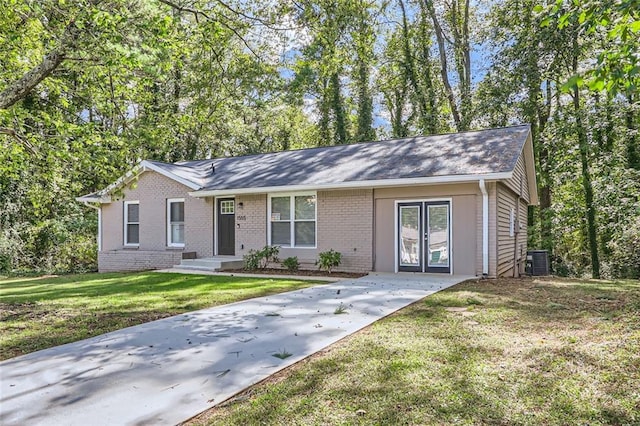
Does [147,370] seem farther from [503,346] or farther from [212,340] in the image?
[503,346]

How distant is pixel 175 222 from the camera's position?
15.8 m

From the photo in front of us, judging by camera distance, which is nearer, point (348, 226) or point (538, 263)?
point (348, 226)

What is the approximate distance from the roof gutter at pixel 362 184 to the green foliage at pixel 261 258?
1.75 meters

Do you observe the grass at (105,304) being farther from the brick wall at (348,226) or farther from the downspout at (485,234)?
the downspout at (485,234)

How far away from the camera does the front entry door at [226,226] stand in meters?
14.7

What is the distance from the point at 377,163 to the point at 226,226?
5.37m

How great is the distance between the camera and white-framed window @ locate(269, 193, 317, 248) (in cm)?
1332

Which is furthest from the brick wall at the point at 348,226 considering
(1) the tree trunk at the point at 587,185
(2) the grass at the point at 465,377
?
(1) the tree trunk at the point at 587,185

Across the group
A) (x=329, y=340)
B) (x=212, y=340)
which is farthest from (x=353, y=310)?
(x=212, y=340)

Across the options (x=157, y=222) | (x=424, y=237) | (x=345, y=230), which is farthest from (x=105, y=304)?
(x=157, y=222)

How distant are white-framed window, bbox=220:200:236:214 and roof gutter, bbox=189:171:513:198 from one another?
419 mm

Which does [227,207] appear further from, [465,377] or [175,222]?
[465,377]

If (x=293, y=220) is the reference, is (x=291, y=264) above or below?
below

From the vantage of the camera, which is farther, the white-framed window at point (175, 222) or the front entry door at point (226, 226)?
the white-framed window at point (175, 222)
